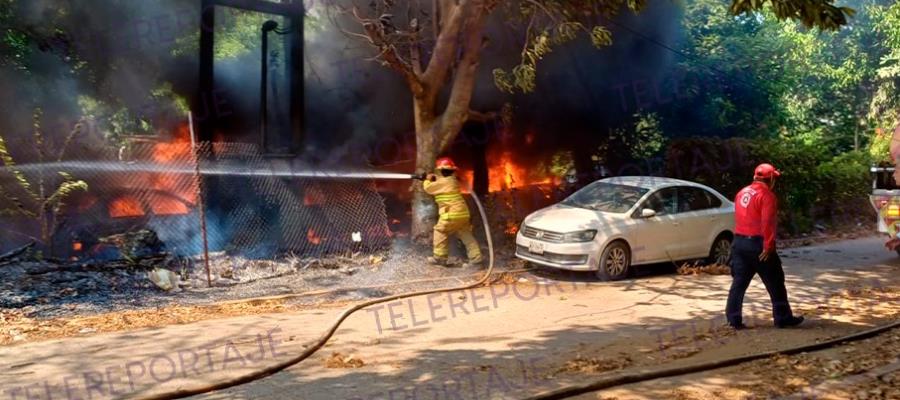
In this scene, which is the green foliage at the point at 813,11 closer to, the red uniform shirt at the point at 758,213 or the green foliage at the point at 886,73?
the red uniform shirt at the point at 758,213

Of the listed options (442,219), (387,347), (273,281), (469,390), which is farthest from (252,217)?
(469,390)

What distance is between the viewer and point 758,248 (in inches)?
268

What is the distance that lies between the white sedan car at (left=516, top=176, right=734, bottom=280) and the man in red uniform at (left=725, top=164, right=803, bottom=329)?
2.79 m

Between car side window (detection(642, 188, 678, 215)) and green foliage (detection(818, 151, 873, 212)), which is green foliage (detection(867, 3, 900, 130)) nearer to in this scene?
green foliage (detection(818, 151, 873, 212))

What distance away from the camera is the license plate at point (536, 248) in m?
9.91

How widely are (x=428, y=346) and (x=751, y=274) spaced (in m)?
3.15

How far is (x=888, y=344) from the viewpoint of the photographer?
646 cm

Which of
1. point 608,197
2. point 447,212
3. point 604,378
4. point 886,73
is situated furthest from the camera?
point 886,73

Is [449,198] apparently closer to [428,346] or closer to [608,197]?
[608,197]

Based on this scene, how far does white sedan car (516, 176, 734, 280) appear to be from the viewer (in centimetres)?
970

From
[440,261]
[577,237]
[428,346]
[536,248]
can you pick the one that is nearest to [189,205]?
[440,261]

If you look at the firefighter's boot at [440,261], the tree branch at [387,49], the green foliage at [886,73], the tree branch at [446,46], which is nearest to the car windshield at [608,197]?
the firefighter's boot at [440,261]

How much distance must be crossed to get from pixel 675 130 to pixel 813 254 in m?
6.93

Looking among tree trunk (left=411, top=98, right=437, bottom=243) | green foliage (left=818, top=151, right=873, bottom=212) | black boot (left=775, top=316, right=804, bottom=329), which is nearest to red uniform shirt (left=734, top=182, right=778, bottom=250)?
black boot (left=775, top=316, right=804, bottom=329)
